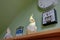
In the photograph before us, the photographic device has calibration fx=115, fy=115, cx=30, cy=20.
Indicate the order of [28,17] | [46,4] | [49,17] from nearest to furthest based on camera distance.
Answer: [49,17] < [46,4] < [28,17]

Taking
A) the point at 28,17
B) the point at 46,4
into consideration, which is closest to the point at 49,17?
the point at 46,4

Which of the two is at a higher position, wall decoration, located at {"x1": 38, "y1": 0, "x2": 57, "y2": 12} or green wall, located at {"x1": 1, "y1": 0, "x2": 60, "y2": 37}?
wall decoration, located at {"x1": 38, "y1": 0, "x2": 57, "y2": 12}

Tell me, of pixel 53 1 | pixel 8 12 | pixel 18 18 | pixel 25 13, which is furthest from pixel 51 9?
pixel 8 12

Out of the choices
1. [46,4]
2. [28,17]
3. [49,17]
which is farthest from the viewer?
[28,17]

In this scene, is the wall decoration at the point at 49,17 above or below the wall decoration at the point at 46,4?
below

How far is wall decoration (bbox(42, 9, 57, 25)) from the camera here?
134 centimetres

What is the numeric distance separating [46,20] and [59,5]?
0.23m

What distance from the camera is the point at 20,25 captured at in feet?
5.80

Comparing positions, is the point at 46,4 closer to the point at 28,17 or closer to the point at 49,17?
the point at 49,17

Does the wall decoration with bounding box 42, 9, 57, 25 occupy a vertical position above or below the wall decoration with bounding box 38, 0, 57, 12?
below

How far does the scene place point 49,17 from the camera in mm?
1380

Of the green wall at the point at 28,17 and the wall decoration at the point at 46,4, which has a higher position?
the wall decoration at the point at 46,4

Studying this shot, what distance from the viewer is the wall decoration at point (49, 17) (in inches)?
52.6

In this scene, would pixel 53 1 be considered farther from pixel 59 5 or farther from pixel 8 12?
pixel 8 12
